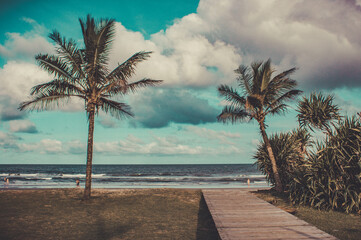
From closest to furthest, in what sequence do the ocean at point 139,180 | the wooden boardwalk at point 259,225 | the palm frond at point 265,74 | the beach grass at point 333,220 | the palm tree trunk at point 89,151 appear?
the wooden boardwalk at point 259,225 → the beach grass at point 333,220 → the palm tree trunk at point 89,151 → the palm frond at point 265,74 → the ocean at point 139,180

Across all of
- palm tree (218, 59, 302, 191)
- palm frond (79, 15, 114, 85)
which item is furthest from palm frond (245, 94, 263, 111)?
palm frond (79, 15, 114, 85)

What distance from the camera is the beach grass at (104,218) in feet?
19.7

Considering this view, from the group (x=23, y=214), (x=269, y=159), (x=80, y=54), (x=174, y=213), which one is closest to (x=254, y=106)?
(x=269, y=159)

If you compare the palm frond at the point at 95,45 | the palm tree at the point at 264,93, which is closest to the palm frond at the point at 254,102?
the palm tree at the point at 264,93

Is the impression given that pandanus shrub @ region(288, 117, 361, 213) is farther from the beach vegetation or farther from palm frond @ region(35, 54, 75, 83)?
palm frond @ region(35, 54, 75, 83)

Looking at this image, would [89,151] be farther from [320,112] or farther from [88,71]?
[320,112]

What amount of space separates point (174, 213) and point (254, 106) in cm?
657

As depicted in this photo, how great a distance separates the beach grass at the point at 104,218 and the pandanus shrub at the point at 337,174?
12.8 feet

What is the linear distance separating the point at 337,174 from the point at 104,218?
305 inches

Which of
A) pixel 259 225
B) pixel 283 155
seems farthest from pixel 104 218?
pixel 283 155

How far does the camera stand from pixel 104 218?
7438 mm

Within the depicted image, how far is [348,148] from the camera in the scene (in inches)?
326

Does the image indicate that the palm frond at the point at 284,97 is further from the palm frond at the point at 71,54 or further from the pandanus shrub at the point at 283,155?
the palm frond at the point at 71,54

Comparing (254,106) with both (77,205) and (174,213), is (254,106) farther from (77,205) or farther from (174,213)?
(77,205)
